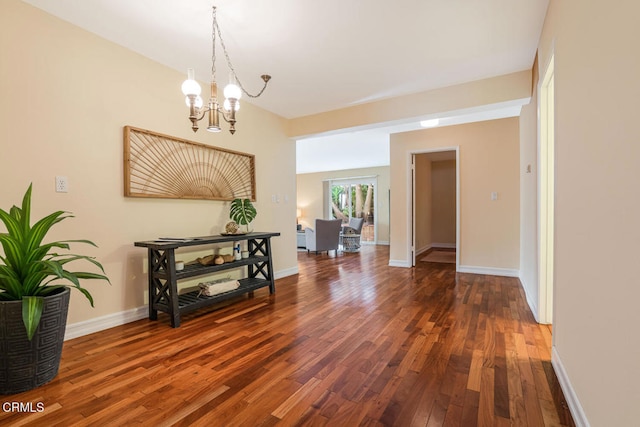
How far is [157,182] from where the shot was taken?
9.55 ft

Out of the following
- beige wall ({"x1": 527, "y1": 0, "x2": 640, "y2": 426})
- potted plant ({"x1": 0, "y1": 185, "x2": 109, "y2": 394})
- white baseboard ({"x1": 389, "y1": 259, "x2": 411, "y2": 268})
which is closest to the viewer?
beige wall ({"x1": 527, "y1": 0, "x2": 640, "y2": 426})

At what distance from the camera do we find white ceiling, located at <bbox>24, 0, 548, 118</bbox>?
2143 millimetres

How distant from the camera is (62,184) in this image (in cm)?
231

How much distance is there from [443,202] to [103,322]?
789 centimetres

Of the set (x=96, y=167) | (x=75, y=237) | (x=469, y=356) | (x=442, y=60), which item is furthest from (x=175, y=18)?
(x=469, y=356)

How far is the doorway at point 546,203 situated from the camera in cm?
244

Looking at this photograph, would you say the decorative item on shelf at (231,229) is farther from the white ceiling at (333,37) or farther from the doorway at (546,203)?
the doorway at (546,203)

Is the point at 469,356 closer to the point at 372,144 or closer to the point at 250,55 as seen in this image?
the point at 250,55

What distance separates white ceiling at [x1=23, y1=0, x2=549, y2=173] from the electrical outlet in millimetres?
1214

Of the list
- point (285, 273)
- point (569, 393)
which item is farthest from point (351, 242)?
point (569, 393)

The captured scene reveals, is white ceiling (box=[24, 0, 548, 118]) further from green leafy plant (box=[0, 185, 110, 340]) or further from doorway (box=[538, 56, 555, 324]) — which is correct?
green leafy plant (box=[0, 185, 110, 340])

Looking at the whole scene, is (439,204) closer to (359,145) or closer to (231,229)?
(359,145)

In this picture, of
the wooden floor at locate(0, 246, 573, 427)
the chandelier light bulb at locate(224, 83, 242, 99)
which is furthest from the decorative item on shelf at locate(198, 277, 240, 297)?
the chandelier light bulb at locate(224, 83, 242, 99)

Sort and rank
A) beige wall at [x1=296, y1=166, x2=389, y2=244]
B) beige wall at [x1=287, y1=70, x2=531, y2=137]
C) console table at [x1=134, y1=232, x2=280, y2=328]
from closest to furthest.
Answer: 1. console table at [x1=134, y1=232, x2=280, y2=328]
2. beige wall at [x1=287, y1=70, x2=531, y2=137]
3. beige wall at [x1=296, y1=166, x2=389, y2=244]
